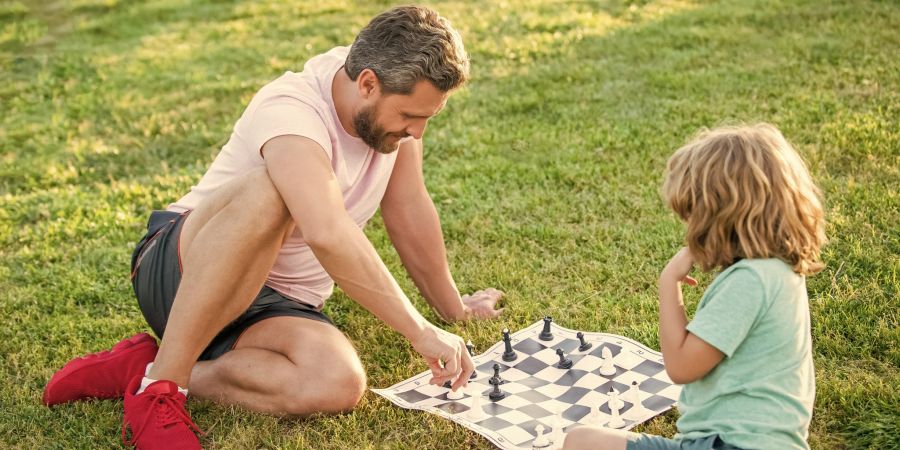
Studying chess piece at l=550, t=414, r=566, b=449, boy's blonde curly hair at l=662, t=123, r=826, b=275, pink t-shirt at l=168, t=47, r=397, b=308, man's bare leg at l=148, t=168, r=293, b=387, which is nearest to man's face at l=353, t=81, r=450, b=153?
pink t-shirt at l=168, t=47, r=397, b=308

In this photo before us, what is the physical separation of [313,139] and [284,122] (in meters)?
0.12

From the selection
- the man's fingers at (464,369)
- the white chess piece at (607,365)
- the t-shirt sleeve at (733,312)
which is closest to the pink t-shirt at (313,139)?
the man's fingers at (464,369)

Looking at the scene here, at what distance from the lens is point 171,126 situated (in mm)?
7004

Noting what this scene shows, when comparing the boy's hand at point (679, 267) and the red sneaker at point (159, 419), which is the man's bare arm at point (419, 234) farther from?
the boy's hand at point (679, 267)

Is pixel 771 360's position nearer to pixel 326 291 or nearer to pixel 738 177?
pixel 738 177

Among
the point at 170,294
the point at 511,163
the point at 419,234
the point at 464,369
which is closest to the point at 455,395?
the point at 464,369

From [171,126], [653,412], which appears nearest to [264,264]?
[653,412]

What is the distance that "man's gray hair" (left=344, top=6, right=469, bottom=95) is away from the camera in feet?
10.5

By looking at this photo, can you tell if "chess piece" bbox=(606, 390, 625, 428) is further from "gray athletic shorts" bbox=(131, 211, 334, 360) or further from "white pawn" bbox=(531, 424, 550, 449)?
"gray athletic shorts" bbox=(131, 211, 334, 360)

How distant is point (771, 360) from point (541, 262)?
7.18ft

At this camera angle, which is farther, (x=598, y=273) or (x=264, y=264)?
(x=598, y=273)

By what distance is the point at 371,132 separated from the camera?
339 centimetres

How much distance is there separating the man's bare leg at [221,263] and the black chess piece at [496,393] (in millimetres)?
958

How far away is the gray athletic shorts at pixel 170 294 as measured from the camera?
341 cm
